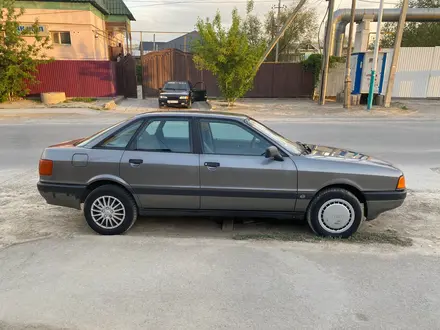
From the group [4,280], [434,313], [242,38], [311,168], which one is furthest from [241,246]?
[242,38]

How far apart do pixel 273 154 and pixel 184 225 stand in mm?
1526

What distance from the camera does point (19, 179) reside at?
6.30 metres

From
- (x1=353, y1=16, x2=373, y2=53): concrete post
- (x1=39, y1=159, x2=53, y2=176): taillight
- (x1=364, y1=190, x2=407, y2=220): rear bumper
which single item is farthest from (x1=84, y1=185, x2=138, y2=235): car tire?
(x1=353, y1=16, x2=373, y2=53): concrete post

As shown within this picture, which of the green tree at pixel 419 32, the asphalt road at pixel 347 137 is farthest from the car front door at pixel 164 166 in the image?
the green tree at pixel 419 32

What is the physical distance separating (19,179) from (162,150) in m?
3.72

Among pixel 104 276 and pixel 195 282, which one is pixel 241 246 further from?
pixel 104 276

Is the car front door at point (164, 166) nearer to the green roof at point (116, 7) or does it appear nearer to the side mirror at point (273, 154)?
the side mirror at point (273, 154)

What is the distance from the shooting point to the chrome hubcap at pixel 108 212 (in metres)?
4.07

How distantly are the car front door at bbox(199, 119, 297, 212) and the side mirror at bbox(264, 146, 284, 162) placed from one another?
0.05 m

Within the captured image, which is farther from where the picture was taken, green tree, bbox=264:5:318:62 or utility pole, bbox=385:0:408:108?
green tree, bbox=264:5:318:62

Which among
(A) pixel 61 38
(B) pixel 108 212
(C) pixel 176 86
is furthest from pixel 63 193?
(A) pixel 61 38

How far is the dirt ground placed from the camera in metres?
4.18

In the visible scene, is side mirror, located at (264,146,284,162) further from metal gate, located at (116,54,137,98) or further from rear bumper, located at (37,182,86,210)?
metal gate, located at (116,54,137,98)

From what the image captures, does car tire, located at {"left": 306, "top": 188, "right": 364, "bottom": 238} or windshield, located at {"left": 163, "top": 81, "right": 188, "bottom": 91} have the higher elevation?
windshield, located at {"left": 163, "top": 81, "right": 188, "bottom": 91}
